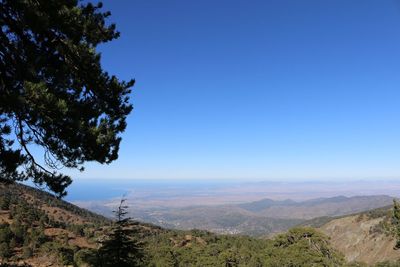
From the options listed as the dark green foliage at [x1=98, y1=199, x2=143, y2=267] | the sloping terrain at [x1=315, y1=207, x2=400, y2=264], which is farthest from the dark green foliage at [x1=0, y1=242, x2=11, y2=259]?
the sloping terrain at [x1=315, y1=207, x2=400, y2=264]

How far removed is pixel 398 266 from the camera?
7556 centimetres

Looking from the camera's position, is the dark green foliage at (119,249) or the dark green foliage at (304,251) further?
the dark green foliage at (304,251)

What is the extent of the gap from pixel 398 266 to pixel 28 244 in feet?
238

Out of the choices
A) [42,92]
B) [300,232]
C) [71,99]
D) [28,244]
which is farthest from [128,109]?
[300,232]

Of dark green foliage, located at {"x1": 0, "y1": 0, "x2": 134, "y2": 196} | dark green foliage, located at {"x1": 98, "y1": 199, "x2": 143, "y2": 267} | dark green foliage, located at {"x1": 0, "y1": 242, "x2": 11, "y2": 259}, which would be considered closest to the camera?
dark green foliage, located at {"x1": 0, "y1": 0, "x2": 134, "y2": 196}

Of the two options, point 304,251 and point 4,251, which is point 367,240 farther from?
point 4,251

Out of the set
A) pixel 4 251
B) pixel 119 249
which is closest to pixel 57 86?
pixel 119 249

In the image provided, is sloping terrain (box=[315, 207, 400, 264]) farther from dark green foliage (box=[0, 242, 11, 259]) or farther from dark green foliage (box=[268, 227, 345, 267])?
dark green foliage (box=[0, 242, 11, 259])

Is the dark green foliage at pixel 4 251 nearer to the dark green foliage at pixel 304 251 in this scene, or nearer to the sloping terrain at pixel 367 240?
the dark green foliage at pixel 304 251

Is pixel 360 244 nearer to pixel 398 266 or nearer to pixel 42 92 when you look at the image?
pixel 398 266

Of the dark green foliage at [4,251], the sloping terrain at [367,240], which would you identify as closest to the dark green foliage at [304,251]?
the dark green foliage at [4,251]

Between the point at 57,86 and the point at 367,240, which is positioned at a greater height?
the point at 57,86

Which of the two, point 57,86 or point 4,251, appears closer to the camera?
point 57,86

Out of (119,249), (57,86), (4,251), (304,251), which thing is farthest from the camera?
(304,251)
